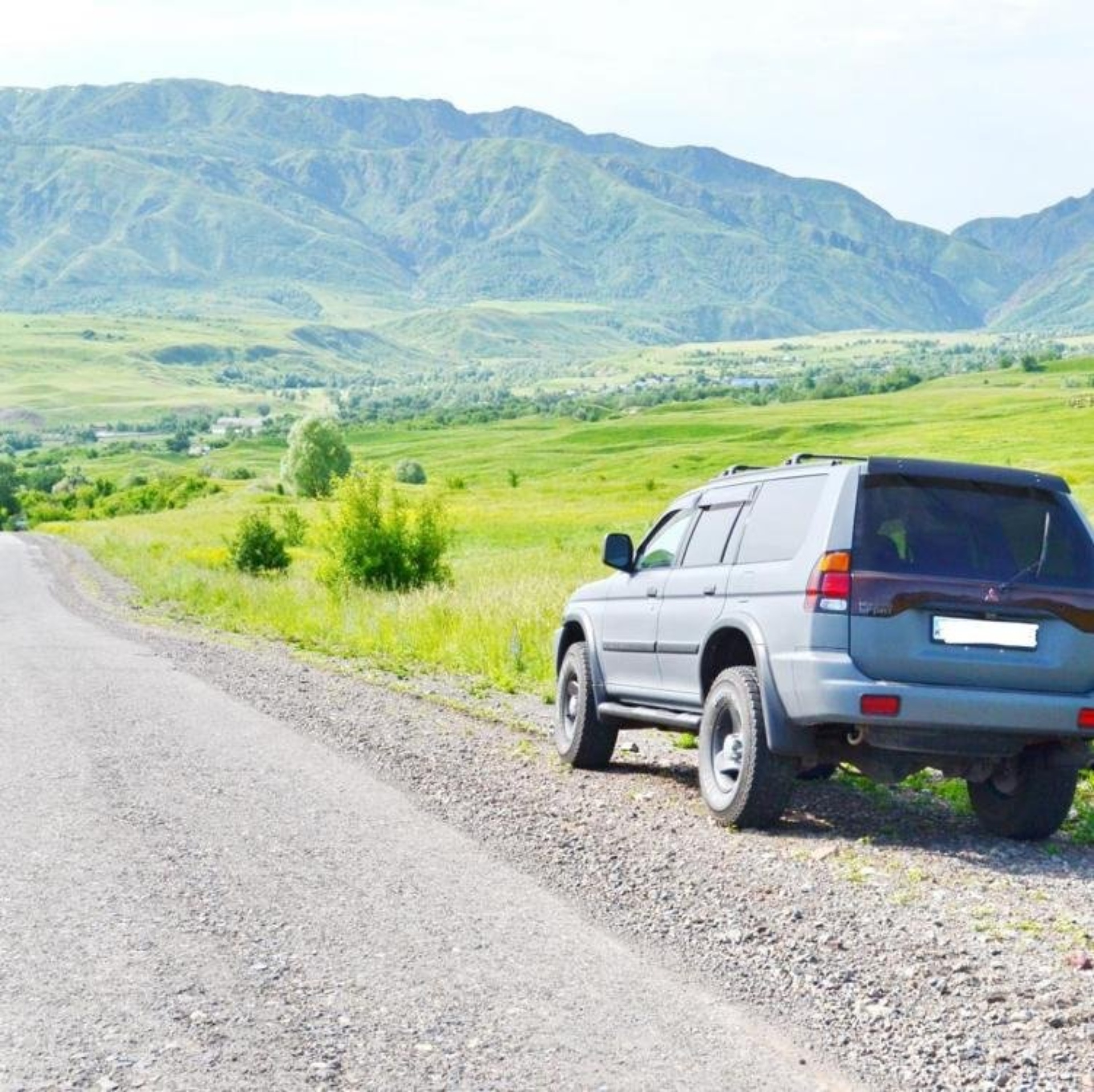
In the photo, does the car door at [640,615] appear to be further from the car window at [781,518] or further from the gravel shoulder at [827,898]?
the car window at [781,518]

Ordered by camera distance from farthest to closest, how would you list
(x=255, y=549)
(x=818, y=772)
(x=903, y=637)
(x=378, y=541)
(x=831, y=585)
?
(x=255, y=549), (x=378, y=541), (x=818, y=772), (x=831, y=585), (x=903, y=637)

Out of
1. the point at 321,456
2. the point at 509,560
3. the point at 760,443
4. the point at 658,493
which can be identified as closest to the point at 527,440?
the point at 760,443

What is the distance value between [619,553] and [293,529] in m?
44.7

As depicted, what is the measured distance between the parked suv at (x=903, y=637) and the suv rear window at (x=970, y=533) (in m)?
0.01

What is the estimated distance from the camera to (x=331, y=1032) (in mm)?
5738

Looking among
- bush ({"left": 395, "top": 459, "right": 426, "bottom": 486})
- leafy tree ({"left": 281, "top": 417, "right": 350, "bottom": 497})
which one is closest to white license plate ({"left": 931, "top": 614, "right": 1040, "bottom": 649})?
leafy tree ({"left": 281, "top": 417, "right": 350, "bottom": 497})

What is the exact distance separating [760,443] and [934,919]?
14617cm

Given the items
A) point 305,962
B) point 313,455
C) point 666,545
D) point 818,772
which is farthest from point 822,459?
point 313,455

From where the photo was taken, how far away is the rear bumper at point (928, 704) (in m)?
8.89

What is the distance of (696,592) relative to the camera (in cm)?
1076

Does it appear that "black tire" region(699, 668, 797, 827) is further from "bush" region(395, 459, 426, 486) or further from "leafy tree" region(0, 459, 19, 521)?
"leafy tree" region(0, 459, 19, 521)

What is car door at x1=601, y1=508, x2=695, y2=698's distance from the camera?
11.4 meters

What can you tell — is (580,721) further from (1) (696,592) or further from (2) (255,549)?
(2) (255,549)

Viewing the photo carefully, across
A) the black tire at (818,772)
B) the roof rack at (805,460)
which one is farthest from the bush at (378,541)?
the black tire at (818,772)
